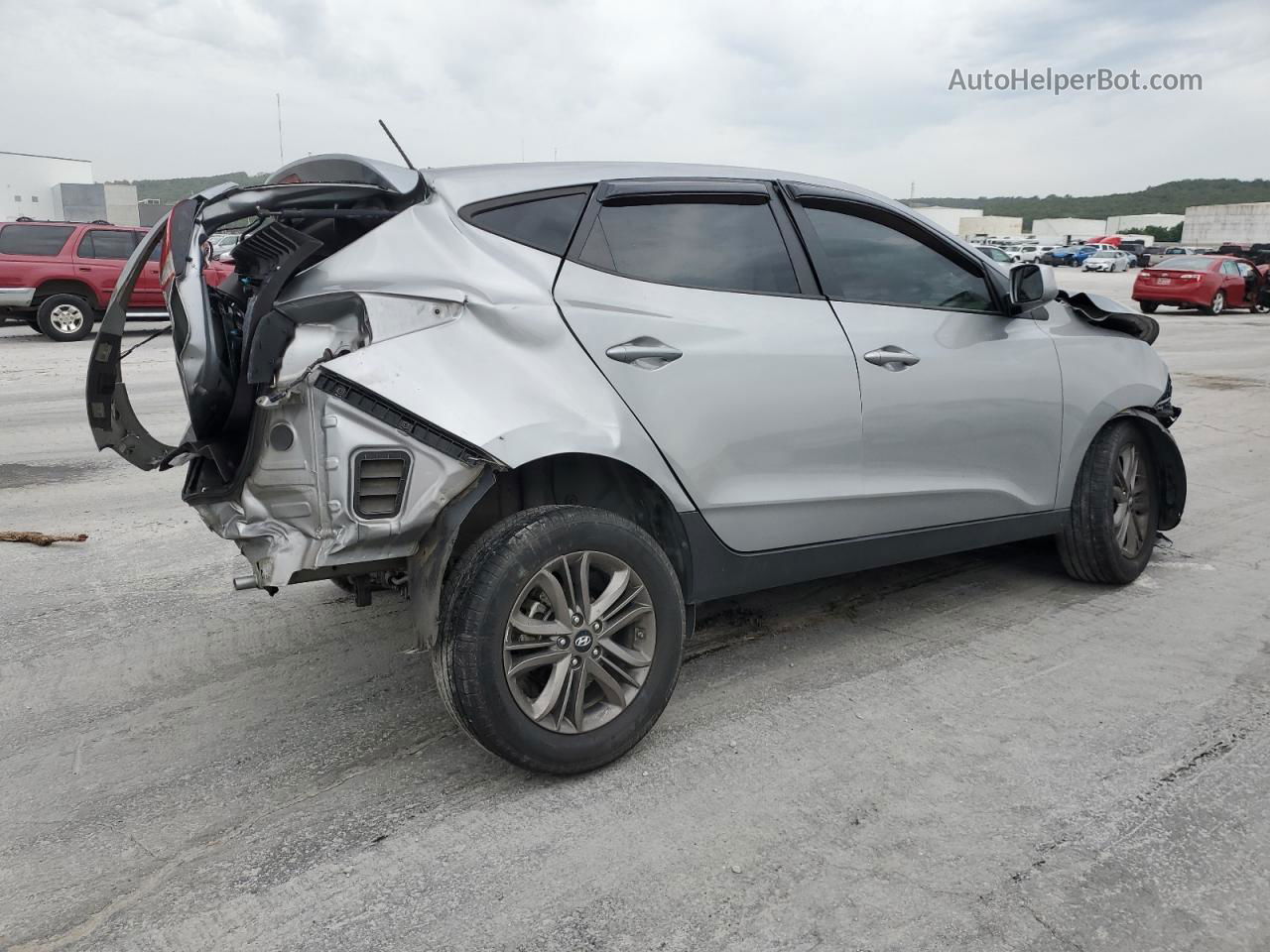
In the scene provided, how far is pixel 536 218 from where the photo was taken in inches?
125

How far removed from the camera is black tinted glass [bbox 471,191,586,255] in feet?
10.2

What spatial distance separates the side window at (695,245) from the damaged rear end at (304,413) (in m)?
0.62

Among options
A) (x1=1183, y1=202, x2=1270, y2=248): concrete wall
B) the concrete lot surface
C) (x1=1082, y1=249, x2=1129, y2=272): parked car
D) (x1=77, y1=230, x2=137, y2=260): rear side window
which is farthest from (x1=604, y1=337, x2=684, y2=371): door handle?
(x1=1183, y1=202, x2=1270, y2=248): concrete wall

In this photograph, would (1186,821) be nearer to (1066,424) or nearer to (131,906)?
(1066,424)

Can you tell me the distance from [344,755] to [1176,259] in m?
26.3

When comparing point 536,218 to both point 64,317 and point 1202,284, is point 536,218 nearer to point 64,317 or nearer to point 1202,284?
point 64,317

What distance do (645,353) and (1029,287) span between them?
6.37 feet

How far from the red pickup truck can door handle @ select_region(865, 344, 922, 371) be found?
1397cm

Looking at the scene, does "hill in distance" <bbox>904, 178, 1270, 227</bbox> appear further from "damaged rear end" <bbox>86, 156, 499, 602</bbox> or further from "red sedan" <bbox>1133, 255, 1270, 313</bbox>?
"damaged rear end" <bbox>86, 156, 499, 602</bbox>

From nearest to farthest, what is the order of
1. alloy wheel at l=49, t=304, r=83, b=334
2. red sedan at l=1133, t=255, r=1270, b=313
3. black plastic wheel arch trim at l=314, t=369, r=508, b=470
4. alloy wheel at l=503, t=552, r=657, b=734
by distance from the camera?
black plastic wheel arch trim at l=314, t=369, r=508, b=470, alloy wheel at l=503, t=552, r=657, b=734, alloy wheel at l=49, t=304, r=83, b=334, red sedan at l=1133, t=255, r=1270, b=313

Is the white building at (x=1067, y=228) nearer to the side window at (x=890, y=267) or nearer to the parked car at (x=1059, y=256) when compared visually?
the parked car at (x=1059, y=256)

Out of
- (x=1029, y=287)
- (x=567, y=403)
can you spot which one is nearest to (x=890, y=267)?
(x=1029, y=287)

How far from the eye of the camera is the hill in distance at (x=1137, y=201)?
157500 mm

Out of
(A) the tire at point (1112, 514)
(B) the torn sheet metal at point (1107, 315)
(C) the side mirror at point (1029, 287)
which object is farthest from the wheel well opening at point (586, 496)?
(B) the torn sheet metal at point (1107, 315)
